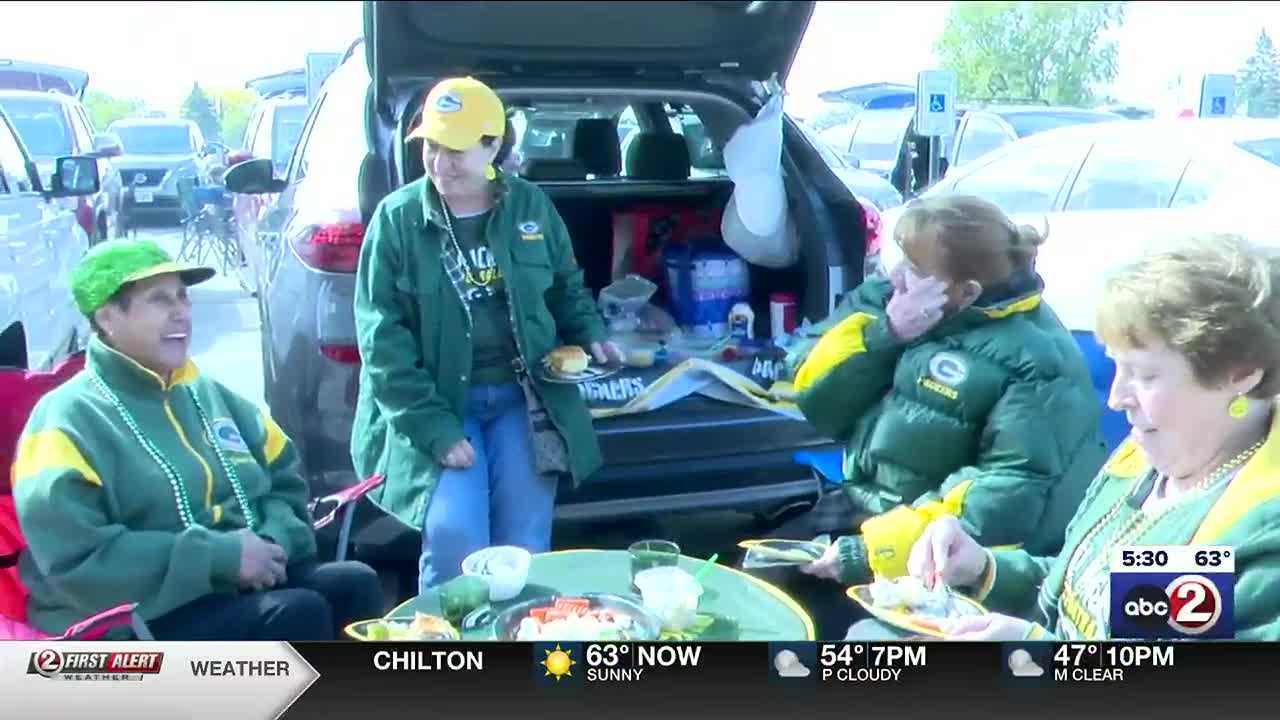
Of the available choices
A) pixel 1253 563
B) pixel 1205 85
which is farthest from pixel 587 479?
pixel 1205 85

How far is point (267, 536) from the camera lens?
1889mm

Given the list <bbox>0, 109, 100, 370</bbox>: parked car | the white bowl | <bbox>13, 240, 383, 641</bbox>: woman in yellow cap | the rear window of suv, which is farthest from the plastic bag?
the rear window of suv

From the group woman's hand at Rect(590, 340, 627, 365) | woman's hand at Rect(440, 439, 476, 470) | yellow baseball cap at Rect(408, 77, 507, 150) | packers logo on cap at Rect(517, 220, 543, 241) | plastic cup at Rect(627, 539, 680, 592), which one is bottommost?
plastic cup at Rect(627, 539, 680, 592)

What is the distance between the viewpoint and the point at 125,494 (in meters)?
1.75

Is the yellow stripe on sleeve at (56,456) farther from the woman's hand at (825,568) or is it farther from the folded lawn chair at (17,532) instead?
the woman's hand at (825,568)

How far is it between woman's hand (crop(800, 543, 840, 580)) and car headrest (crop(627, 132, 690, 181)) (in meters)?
0.89

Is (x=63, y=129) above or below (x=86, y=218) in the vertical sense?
above

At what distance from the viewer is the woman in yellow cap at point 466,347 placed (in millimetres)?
1985

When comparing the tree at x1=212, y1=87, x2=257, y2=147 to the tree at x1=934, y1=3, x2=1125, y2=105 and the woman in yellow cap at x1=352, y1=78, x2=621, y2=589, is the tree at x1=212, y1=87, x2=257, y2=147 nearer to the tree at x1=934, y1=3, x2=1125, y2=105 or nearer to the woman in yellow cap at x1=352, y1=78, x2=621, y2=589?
the woman in yellow cap at x1=352, y1=78, x2=621, y2=589

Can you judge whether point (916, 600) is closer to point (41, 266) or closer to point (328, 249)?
point (328, 249)

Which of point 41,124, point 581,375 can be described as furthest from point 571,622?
point 41,124

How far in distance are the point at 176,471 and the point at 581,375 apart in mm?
671

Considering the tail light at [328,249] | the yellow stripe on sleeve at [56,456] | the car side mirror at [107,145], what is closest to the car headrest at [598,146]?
the tail light at [328,249]

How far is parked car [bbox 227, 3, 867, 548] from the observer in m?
1.95
